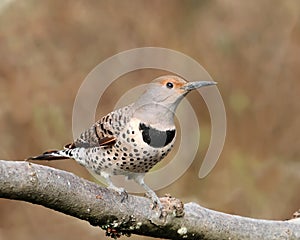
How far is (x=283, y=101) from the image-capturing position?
4.89 metres

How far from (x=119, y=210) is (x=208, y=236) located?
28 cm

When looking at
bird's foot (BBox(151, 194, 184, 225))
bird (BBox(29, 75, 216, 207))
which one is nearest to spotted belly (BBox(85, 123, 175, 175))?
bird (BBox(29, 75, 216, 207))

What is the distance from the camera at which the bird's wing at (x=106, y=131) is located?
8.20 ft

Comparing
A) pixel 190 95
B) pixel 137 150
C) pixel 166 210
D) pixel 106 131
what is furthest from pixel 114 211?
pixel 190 95

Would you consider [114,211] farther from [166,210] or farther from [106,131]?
[106,131]

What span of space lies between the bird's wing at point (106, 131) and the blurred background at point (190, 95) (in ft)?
6.42

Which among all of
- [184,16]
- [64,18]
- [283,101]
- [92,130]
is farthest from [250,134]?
[92,130]

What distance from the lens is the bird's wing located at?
2.50m

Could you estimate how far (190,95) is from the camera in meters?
4.66

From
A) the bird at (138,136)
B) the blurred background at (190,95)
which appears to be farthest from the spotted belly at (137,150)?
the blurred background at (190,95)

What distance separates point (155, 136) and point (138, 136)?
0.17ft

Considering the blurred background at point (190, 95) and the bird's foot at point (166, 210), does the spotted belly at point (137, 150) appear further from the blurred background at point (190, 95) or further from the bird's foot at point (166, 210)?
the blurred background at point (190, 95)

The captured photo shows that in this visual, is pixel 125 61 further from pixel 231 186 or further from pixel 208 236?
pixel 208 236

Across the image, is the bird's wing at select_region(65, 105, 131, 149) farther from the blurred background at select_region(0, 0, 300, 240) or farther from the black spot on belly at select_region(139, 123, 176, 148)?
the blurred background at select_region(0, 0, 300, 240)
